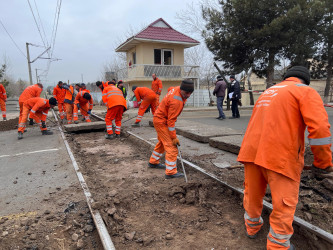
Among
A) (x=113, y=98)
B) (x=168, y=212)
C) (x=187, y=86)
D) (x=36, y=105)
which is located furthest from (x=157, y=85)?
(x=168, y=212)

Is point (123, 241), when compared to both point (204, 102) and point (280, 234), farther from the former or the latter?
point (204, 102)

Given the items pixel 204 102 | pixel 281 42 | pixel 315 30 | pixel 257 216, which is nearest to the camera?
pixel 257 216

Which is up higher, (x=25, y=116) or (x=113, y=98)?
(x=113, y=98)

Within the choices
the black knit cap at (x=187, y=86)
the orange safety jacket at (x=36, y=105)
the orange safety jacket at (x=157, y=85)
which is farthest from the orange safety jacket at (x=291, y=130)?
the orange safety jacket at (x=157, y=85)

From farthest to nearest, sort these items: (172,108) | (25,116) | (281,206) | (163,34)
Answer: (163,34), (25,116), (172,108), (281,206)

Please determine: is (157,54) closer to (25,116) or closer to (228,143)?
(25,116)

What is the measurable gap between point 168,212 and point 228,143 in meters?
2.92

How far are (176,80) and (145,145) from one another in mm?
14889

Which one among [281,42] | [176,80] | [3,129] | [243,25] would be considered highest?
[243,25]

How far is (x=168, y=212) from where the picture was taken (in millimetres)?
3215

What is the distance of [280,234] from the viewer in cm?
220

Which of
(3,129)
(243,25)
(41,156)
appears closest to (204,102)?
(243,25)

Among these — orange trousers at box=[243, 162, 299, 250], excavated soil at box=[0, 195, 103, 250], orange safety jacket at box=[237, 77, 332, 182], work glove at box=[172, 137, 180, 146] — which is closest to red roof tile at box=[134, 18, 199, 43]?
work glove at box=[172, 137, 180, 146]

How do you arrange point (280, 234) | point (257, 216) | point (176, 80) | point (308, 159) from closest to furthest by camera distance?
point (280, 234) < point (257, 216) < point (308, 159) < point (176, 80)
